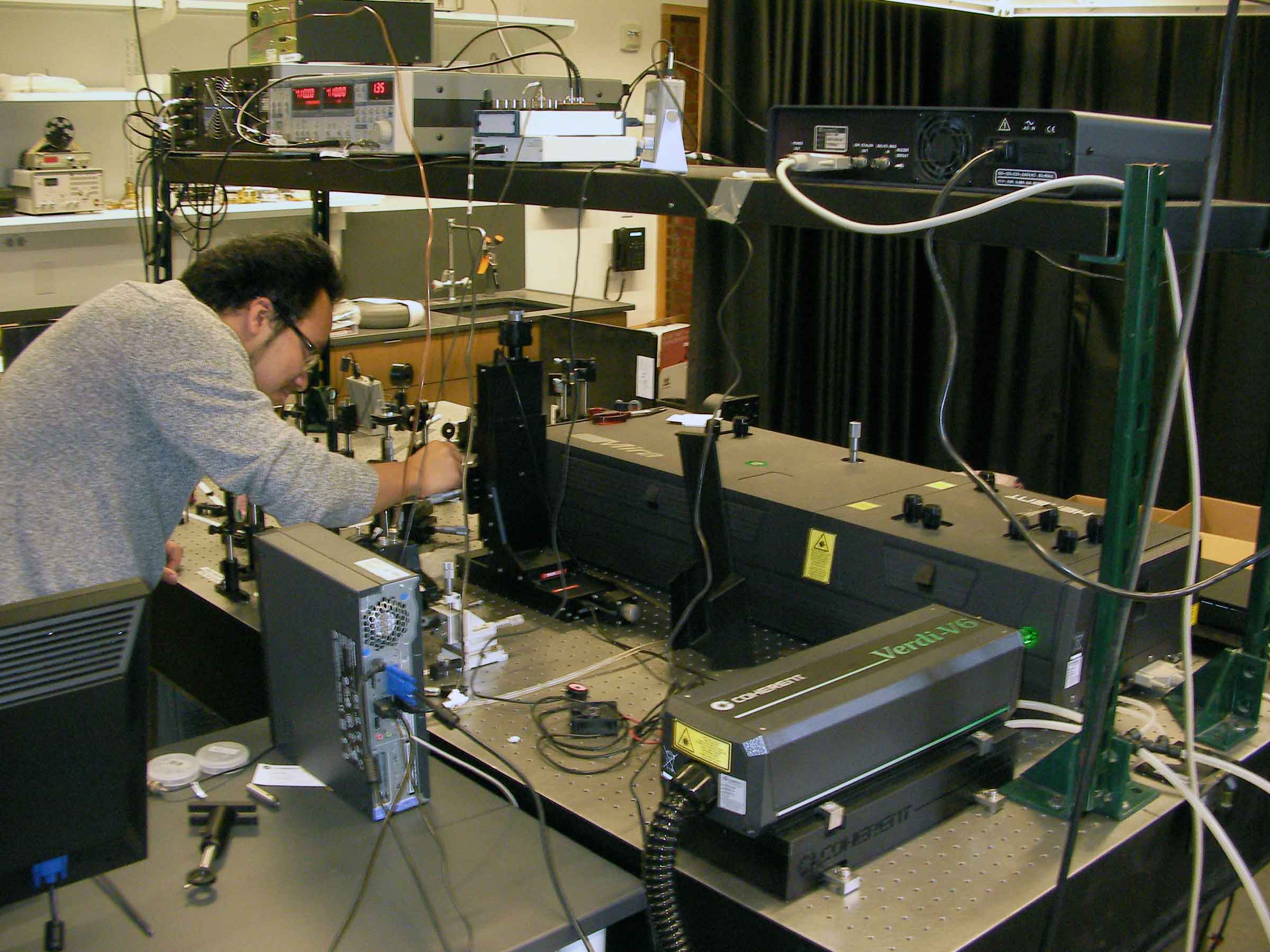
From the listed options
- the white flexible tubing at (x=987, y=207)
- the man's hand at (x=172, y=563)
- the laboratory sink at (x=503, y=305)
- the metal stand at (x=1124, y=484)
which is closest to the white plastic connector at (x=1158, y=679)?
the metal stand at (x=1124, y=484)

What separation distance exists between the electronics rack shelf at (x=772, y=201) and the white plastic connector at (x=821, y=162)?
0.04 m

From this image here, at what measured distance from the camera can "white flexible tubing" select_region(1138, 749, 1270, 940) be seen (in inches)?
49.6

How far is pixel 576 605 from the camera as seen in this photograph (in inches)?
70.8

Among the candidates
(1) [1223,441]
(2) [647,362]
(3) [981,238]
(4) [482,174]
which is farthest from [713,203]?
(1) [1223,441]

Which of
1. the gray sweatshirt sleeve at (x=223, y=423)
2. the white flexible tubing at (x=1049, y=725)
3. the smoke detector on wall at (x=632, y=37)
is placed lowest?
the white flexible tubing at (x=1049, y=725)

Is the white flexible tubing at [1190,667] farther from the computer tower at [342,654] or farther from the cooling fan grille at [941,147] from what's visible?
the computer tower at [342,654]

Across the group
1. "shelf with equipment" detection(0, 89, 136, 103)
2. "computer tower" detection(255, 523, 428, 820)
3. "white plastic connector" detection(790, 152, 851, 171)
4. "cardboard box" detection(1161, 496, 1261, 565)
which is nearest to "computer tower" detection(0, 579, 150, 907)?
"computer tower" detection(255, 523, 428, 820)

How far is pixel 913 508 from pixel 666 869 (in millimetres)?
663

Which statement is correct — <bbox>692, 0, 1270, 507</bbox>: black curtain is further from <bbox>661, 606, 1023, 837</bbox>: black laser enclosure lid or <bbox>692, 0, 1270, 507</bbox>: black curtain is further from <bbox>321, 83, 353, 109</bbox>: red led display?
<bbox>661, 606, 1023, 837</bbox>: black laser enclosure lid

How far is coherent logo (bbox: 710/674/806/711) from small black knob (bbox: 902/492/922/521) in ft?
1.42

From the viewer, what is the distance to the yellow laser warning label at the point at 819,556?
160 centimetres

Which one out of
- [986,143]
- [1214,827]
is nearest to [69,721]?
[986,143]

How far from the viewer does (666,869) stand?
111 centimetres

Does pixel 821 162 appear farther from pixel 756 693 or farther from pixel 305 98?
pixel 305 98
